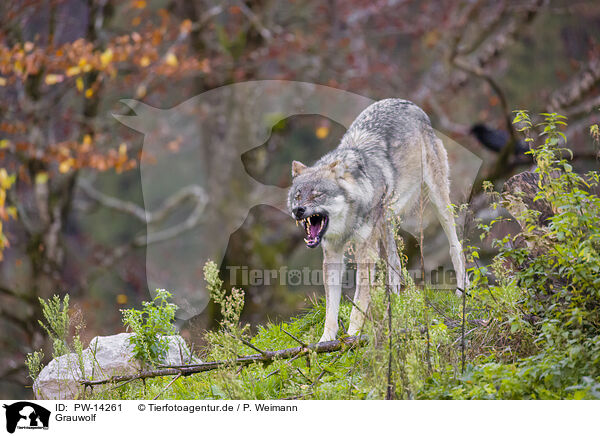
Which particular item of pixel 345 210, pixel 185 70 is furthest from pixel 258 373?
pixel 185 70

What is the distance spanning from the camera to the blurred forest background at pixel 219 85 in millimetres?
9062

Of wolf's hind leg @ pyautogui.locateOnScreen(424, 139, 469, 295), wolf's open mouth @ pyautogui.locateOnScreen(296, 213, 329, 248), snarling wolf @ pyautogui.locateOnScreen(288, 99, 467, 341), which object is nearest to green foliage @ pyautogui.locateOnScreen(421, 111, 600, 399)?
snarling wolf @ pyautogui.locateOnScreen(288, 99, 467, 341)

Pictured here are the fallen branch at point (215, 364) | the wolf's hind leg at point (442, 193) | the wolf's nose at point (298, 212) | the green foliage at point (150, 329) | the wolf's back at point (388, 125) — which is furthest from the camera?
the wolf's hind leg at point (442, 193)

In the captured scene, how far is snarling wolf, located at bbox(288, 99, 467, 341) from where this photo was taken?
16.5ft

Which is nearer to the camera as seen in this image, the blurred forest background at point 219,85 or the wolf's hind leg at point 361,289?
the wolf's hind leg at point 361,289

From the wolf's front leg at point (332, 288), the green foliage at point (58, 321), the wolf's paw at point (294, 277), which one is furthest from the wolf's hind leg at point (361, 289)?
the wolf's paw at point (294, 277)

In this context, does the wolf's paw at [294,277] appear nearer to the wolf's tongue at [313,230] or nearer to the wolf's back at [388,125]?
the wolf's back at [388,125]

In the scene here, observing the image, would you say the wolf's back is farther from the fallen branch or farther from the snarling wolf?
the fallen branch

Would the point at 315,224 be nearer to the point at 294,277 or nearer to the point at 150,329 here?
the point at 150,329

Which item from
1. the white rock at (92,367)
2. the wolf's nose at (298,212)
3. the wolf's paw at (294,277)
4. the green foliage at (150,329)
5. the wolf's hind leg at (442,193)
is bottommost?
the white rock at (92,367)

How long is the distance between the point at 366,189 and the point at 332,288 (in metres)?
0.91

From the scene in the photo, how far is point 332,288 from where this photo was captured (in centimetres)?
523
